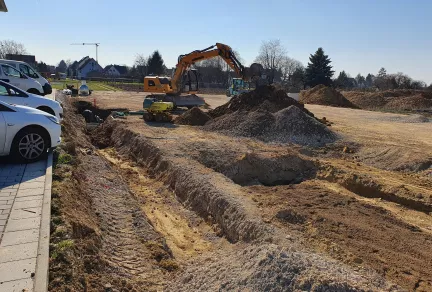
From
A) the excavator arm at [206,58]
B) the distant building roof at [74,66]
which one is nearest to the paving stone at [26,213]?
the excavator arm at [206,58]

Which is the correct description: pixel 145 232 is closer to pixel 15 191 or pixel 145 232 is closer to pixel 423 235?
pixel 15 191

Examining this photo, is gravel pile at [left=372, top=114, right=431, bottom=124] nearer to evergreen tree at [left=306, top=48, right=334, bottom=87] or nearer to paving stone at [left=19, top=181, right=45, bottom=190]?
paving stone at [left=19, top=181, right=45, bottom=190]

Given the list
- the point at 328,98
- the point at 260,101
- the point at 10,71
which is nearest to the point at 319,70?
the point at 328,98

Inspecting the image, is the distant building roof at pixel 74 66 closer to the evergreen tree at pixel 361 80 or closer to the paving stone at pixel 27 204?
the evergreen tree at pixel 361 80

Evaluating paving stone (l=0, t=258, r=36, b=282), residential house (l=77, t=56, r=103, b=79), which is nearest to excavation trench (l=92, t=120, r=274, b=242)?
paving stone (l=0, t=258, r=36, b=282)

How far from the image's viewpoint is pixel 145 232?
6.82 m

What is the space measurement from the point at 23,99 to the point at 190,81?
15.6m

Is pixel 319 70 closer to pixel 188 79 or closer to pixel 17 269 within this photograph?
pixel 188 79

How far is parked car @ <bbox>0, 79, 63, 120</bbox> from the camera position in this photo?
9195mm

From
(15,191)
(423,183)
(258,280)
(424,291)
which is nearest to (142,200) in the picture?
(15,191)

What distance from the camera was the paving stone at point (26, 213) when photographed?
5102 mm

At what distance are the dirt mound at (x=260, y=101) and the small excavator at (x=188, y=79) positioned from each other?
46.1 inches

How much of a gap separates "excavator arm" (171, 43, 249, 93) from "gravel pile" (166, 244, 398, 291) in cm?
1771

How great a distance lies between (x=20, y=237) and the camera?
4516 mm
